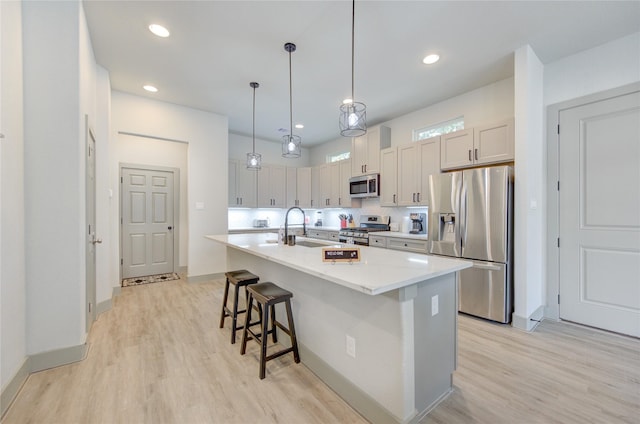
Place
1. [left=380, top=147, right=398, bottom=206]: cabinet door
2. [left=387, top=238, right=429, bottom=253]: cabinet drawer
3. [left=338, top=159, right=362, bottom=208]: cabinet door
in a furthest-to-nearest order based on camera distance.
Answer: [left=338, top=159, right=362, bottom=208]: cabinet door, [left=380, top=147, right=398, bottom=206]: cabinet door, [left=387, top=238, right=429, bottom=253]: cabinet drawer

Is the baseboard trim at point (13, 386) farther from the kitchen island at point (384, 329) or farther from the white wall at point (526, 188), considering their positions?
the white wall at point (526, 188)

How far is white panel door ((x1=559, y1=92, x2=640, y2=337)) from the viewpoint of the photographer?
2.59 meters

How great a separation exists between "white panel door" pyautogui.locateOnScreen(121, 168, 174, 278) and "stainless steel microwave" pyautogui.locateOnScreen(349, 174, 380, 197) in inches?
142

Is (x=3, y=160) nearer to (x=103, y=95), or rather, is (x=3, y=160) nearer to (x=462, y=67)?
(x=103, y=95)

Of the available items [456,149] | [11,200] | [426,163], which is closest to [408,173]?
[426,163]

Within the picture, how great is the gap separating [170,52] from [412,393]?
3787 mm

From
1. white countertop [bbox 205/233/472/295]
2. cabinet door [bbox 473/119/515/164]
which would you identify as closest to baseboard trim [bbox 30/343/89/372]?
white countertop [bbox 205/233/472/295]

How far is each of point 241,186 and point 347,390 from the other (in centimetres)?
464

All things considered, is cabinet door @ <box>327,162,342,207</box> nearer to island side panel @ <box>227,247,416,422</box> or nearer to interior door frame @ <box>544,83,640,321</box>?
interior door frame @ <box>544,83,640,321</box>

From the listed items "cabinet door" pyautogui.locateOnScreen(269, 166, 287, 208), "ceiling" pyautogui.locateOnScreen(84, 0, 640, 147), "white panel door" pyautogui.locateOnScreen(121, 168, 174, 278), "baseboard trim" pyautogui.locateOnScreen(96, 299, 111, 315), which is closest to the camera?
"ceiling" pyautogui.locateOnScreen(84, 0, 640, 147)

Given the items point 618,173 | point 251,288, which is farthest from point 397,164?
point 251,288

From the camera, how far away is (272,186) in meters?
6.11

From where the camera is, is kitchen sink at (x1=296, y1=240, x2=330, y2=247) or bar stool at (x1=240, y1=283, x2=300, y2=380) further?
kitchen sink at (x1=296, y1=240, x2=330, y2=247)

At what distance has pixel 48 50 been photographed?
2121mm
